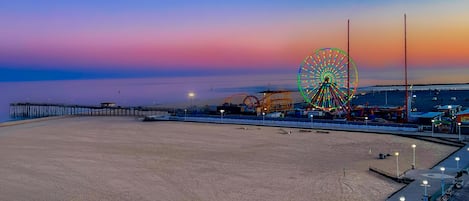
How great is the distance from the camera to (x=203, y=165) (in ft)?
65.0

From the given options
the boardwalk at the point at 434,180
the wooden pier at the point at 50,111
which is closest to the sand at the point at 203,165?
the boardwalk at the point at 434,180

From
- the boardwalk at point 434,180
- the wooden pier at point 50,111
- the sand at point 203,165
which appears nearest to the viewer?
the boardwalk at point 434,180

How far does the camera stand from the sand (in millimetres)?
15344

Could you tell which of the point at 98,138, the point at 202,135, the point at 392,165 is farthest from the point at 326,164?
the point at 98,138

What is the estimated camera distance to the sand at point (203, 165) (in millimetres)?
15344

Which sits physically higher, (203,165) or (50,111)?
(50,111)

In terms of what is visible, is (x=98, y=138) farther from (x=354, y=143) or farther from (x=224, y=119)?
(x=354, y=143)

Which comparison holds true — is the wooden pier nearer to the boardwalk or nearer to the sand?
the sand

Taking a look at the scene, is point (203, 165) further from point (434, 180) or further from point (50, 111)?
point (50, 111)

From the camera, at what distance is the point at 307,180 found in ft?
55.4

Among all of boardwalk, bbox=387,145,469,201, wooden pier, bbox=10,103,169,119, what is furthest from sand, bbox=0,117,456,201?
wooden pier, bbox=10,103,169,119

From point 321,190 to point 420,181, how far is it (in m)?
3.47

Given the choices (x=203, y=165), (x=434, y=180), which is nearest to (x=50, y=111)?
(x=203, y=165)

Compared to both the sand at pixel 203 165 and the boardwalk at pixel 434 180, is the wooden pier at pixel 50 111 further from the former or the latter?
the boardwalk at pixel 434 180
